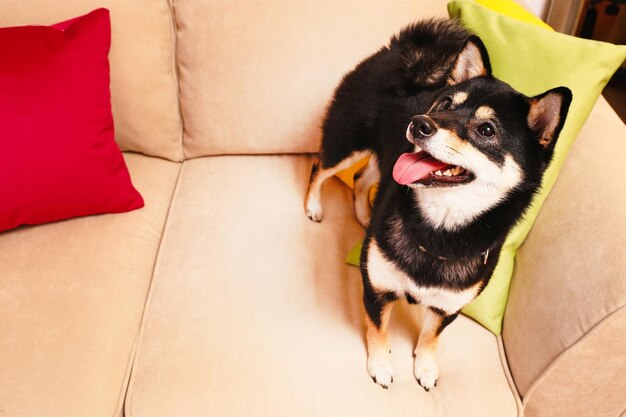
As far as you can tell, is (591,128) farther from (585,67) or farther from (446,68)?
(446,68)

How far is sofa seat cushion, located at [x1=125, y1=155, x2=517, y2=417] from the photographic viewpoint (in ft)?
3.59

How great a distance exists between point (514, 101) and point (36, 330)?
1163 mm

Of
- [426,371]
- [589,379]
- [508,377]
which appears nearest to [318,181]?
[426,371]

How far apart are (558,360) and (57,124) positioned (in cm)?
134

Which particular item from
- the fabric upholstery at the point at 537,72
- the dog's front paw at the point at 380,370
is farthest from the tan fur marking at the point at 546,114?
the dog's front paw at the point at 380,370

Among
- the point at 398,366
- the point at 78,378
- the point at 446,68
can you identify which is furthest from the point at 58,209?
the point at 446,68

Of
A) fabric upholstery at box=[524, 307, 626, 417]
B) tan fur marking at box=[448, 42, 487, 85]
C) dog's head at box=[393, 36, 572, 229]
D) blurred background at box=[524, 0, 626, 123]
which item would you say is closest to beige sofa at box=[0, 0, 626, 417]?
fabric upholstery at box=[524, 307, 626, 417]

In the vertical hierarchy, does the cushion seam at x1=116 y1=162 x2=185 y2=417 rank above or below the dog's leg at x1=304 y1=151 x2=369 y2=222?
below

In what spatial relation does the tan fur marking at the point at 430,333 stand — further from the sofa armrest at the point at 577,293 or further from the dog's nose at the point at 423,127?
the dog's nose at the point at 423,127

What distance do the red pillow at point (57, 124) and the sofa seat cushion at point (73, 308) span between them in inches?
3.3

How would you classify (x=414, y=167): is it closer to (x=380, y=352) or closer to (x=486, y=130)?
(x=486, y=130)

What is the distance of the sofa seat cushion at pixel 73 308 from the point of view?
41.4 inches

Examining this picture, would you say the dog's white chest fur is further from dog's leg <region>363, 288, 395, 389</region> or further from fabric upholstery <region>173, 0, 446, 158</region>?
fabric upholstery <region>173, 0, 446, 158</region>

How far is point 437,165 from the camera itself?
0.98 meters
